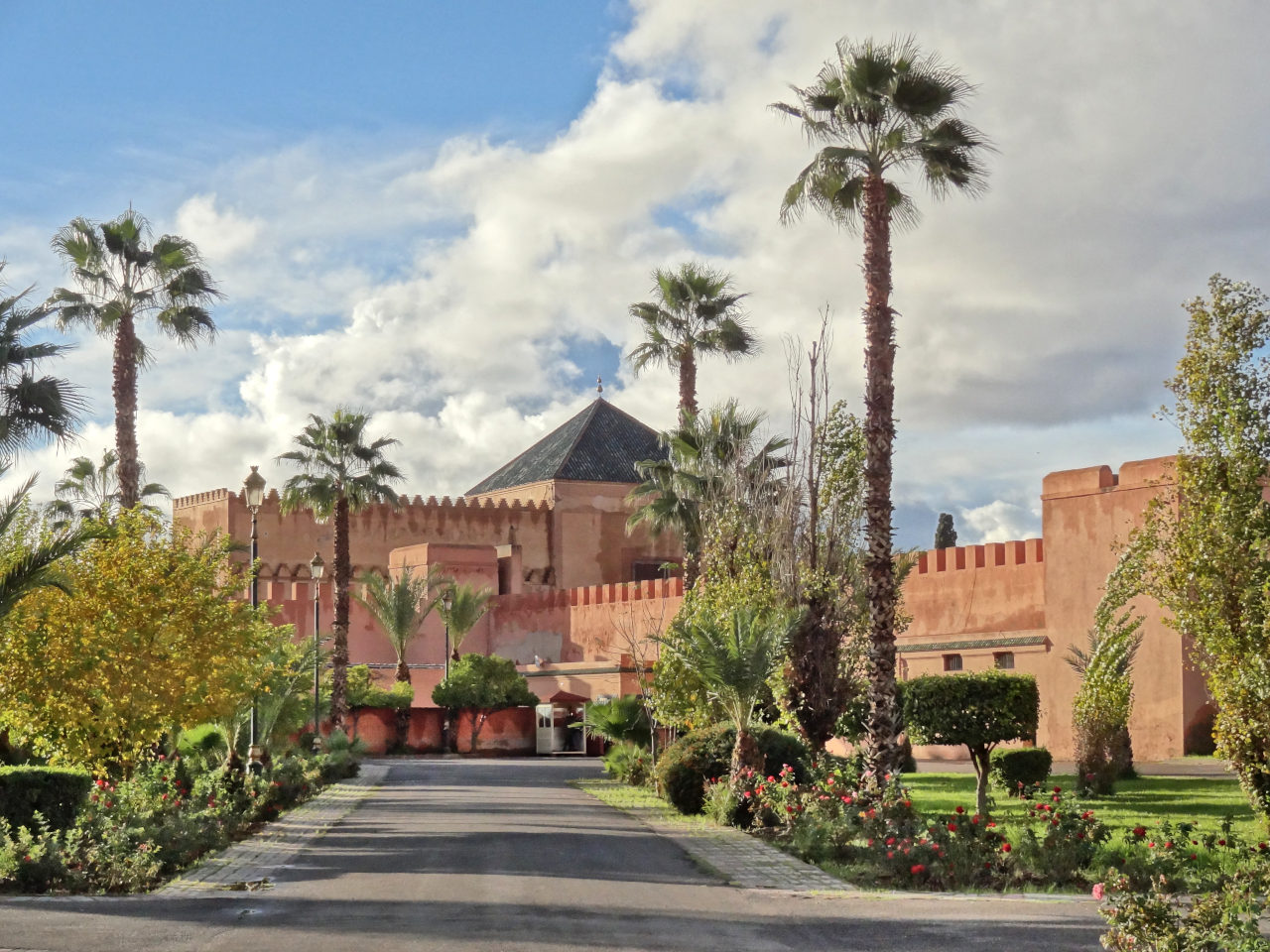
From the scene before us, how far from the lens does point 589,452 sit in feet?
200

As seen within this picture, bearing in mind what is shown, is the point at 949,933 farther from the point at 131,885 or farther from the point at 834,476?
the point at 834,476

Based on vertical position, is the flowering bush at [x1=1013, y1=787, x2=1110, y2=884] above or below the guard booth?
above

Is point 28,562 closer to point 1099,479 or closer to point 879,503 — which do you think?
point 879,503

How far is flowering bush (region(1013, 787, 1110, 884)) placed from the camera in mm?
12109

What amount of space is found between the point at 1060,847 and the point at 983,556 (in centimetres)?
1875

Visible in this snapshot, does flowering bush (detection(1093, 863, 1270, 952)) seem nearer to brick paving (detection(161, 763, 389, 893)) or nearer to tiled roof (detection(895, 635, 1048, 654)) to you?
brick paving (detection(161, 763, 389, 893))

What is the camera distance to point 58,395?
821 inches

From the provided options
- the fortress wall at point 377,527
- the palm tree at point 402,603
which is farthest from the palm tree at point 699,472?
the fortress wall at point 377,527

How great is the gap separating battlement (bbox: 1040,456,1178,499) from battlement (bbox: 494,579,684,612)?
1423 centimetres

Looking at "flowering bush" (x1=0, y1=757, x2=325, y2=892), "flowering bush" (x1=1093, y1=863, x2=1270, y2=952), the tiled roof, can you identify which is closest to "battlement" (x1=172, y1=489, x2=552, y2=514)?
the tiled roof

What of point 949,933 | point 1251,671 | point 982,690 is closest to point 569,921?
point 949,933

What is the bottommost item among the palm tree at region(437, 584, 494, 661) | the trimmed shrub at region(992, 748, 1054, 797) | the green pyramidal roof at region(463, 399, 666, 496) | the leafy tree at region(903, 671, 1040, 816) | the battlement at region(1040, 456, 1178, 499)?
the trimmed shrub at region(992, 748, 1054, 797)

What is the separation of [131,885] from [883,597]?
9150 mm

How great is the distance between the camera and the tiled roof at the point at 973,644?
93.7ft
